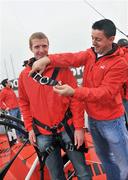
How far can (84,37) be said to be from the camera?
7.05 meters

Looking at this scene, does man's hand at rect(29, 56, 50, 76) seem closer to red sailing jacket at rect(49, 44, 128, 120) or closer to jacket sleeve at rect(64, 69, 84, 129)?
red sailing jacket at rect(49, 44, 128, 120)

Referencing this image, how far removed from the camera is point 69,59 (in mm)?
1934

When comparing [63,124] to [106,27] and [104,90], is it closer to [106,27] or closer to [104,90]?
[104,90]

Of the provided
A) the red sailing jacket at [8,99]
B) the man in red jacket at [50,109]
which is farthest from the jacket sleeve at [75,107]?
the red sailing jacket at [8,99]

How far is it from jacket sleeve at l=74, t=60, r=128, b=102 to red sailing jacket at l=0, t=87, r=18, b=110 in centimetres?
517

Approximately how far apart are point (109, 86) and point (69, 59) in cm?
34

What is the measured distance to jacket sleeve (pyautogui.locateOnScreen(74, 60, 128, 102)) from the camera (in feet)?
5.60

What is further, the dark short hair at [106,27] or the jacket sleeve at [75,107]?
the jacket sleeve at [75,107]

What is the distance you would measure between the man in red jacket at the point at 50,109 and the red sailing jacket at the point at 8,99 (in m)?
4.76

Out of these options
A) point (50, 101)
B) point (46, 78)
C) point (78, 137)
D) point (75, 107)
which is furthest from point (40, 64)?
point (78, 137)

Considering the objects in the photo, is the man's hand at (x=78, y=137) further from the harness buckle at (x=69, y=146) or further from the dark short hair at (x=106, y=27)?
the dark short hair at (x=106, y=27)

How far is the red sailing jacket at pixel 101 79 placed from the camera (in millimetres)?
1728

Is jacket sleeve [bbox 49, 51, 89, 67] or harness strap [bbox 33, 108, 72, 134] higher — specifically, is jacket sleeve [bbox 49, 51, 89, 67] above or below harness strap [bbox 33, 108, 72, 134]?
above

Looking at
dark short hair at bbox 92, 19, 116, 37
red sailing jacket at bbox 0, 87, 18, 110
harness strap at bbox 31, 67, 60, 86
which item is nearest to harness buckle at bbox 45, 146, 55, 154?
harness strap at bbox 31, 67, 60, 86
